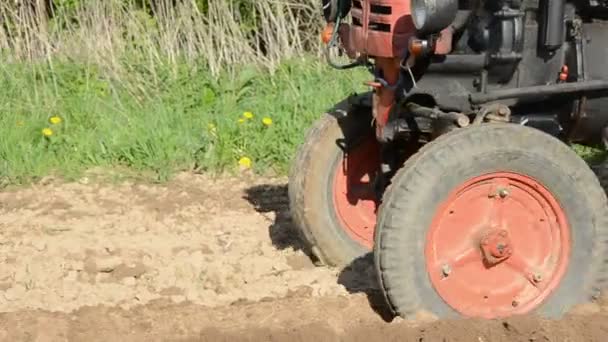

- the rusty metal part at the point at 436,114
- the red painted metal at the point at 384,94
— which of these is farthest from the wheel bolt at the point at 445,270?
the red painted metal at the point at 384,94

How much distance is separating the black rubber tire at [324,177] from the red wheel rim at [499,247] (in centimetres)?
113

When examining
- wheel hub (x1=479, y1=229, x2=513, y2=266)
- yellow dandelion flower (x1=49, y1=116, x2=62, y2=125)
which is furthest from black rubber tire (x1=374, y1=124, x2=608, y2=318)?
yellow dandelion flower (x1=49, y1=116, x2=62, y2=125)

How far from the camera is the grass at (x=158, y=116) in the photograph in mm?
7559

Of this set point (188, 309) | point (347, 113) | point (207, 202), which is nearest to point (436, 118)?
point (347, 113)

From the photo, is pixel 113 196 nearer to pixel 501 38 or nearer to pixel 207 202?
pixel 207 202

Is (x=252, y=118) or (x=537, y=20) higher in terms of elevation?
(x=537, y=20)

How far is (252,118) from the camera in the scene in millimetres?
7988

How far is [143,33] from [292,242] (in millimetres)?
3200

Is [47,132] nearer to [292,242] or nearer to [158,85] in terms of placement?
[158,85]

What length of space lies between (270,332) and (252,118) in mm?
3583

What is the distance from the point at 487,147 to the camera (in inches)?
179

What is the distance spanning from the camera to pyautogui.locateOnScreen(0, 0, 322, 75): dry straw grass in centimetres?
876

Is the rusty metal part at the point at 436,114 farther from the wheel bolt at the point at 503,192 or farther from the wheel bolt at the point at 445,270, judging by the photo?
the wheel bolt at the point at 445,270

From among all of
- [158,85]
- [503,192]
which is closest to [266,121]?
[158,85]
